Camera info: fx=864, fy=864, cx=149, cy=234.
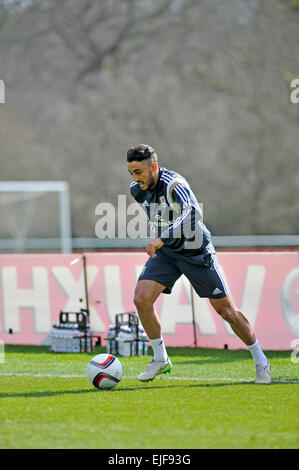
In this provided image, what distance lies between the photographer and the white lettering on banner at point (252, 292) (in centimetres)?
1138

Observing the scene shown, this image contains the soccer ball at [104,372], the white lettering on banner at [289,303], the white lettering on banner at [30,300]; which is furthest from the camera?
the white lettering on banner at [30,300]

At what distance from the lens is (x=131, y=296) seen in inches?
473

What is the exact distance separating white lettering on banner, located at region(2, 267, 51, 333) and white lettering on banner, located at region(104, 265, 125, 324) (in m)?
0.88

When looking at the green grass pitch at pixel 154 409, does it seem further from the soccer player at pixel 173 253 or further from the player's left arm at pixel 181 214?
the player's left arm at pixel 181 214

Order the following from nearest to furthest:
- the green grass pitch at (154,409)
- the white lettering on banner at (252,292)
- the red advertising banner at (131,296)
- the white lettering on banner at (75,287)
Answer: the green grass pitch at (154,409) → the red advertising banner at (131,296) → the white lettering on banner at (252,292) → the white lettering on banner at (75,287)

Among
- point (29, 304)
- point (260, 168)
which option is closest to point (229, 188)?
point (260, 168)

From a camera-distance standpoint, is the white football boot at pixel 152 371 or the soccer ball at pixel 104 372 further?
the white football boot at pixel 152 371

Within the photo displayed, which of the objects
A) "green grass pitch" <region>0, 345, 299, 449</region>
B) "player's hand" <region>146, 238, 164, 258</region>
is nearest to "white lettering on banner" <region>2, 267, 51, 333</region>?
"green grass pitch" <region>0, 345, 299, 449</region>

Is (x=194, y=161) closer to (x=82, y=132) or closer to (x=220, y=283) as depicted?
(x=82, y=132)

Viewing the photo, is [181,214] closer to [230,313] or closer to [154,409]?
[230,313]

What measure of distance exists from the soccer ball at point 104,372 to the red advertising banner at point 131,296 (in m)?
4.14

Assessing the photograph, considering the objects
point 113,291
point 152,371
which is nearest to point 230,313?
point 152,371

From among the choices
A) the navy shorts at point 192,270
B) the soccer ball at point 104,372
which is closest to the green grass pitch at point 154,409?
the soccer ball at point 104,372

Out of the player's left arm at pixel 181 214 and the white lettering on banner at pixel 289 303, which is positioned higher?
the player's left arm at pixel 181 214
